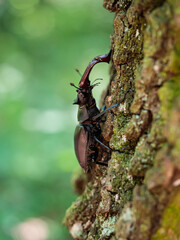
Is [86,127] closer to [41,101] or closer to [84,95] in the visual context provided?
[84,95]

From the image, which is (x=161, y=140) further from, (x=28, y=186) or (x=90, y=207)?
(x=28, y=186)

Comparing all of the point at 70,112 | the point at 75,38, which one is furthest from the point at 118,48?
the point at 75,38

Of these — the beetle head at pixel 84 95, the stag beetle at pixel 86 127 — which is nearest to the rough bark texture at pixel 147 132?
the stag beetle at pixel 86 127

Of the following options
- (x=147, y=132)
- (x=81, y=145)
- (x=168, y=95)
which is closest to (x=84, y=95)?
(x=81, y=145)

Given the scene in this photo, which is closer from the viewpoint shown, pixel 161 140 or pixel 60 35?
pixel 161 140

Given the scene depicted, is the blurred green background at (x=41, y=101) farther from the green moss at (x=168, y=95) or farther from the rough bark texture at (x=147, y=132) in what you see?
the green moss at (x=168, y=95)

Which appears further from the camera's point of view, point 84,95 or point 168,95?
point 84,95
